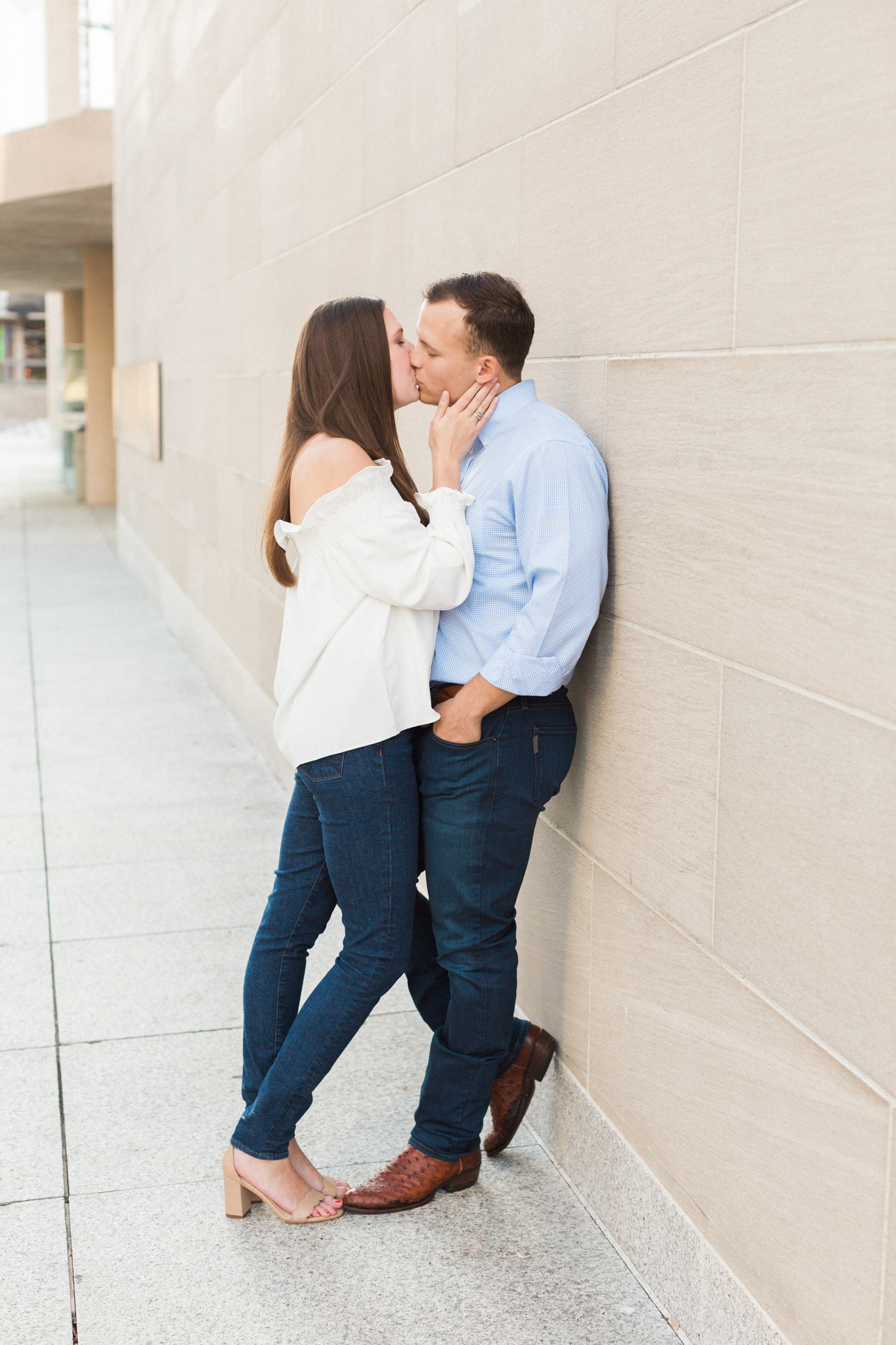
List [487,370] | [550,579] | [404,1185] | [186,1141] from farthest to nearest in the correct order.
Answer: [186,1141], [404,1185], [487,370], [550,579]

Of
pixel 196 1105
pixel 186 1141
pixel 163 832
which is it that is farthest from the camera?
pixel 163 832

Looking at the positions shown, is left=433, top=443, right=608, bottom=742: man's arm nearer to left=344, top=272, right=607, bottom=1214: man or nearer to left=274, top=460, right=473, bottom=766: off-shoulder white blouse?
left=344, top=272, right=607, bottom=1214: man

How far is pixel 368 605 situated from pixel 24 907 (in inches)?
105

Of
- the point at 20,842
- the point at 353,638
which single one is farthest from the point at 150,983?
the point at 353,638

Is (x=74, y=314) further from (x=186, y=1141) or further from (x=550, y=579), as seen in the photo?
(x=550, y=579)

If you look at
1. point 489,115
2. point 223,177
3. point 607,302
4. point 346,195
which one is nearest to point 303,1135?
point 607,302

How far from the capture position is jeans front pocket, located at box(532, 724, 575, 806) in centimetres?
280

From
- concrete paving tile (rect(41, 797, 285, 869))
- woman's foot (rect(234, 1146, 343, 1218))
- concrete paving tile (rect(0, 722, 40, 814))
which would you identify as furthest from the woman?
concrete paving tile (rect(0, 722, 40, 814))

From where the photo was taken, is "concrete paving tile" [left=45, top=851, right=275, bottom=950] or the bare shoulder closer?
the bare shoulder

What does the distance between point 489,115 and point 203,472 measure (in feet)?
17.6

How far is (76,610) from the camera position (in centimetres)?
1138

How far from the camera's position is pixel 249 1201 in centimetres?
297

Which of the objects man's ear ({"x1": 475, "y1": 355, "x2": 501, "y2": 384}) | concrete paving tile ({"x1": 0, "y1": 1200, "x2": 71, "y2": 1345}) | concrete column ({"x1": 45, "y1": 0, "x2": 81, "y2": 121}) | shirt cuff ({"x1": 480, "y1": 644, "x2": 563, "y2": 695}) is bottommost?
concrete paving tile ({"x1": 0, "y1": 1200, "x2": 71, "y2": 1345})

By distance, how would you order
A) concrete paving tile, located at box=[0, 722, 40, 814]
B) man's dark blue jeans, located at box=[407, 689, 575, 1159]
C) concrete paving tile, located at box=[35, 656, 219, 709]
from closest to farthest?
man's dark blue jeans, located at box=[407, 689, 575, 1159] → concrete paving tile, located at box=[0, 722, 40, 814] → concrete paving tile, located at box=[35, 656, 219, 709]
